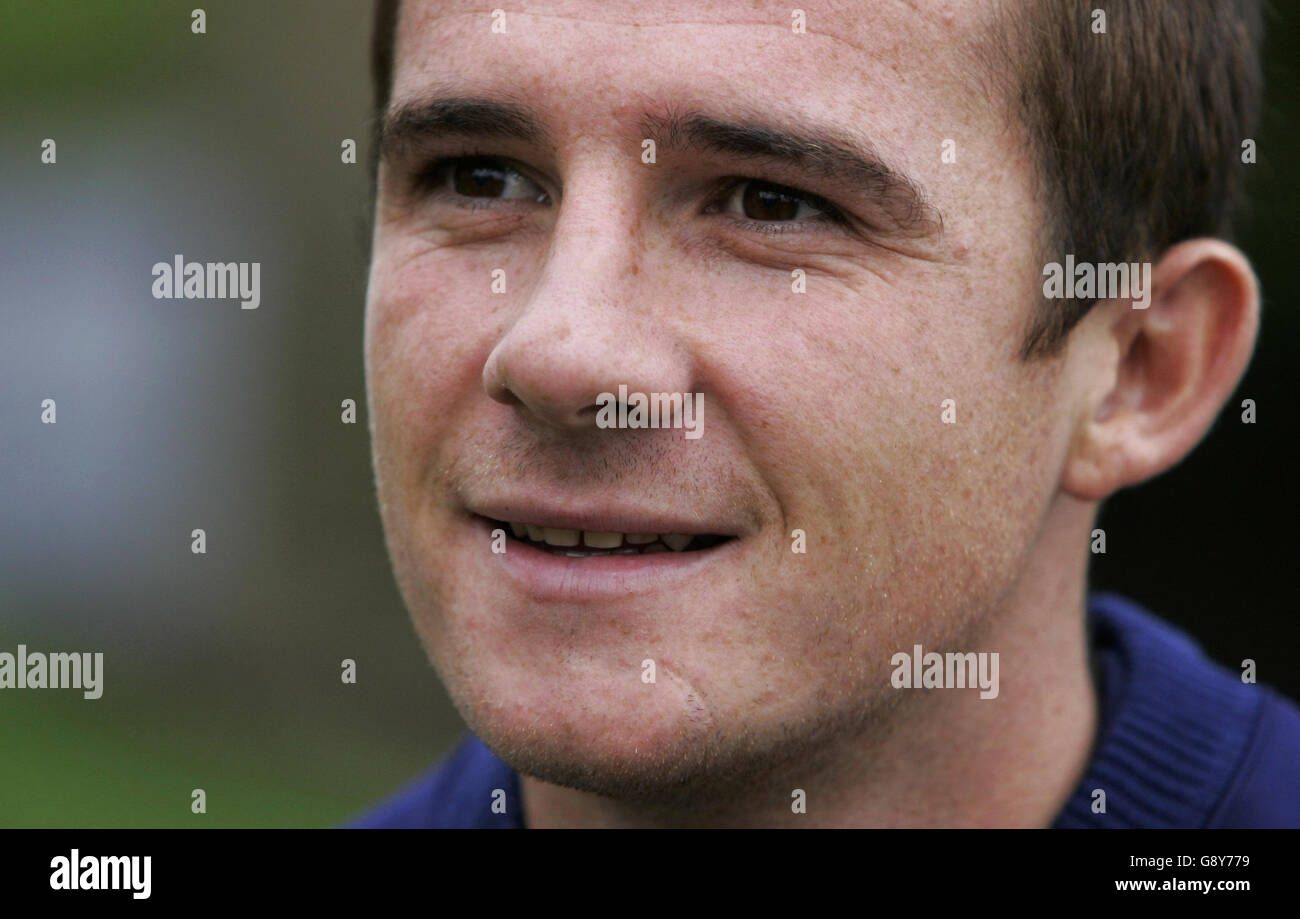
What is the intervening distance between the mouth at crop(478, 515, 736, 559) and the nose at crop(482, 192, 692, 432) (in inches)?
8.1

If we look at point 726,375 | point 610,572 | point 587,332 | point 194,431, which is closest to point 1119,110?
point 726,375

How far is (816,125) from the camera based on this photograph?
7.12 ft

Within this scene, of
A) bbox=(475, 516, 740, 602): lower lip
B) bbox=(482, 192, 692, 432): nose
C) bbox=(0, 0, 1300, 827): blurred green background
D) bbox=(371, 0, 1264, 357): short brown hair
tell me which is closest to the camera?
bbox=(482, 192, 692, 432): nose

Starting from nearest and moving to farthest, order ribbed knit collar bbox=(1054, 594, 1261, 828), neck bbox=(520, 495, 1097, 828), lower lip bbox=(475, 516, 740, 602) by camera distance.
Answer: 1. lower lip bbox=(475, 516, 740, 602)
2. neck bbox=(520, 495, 1097, 828)
3. ribbed knit collar bbox=(1054, 594, 1261, 828)

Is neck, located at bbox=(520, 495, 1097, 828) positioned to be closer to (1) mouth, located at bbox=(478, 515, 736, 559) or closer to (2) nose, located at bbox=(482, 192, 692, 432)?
(1) mouth, located at bbox=(478, 515, 736, 559)

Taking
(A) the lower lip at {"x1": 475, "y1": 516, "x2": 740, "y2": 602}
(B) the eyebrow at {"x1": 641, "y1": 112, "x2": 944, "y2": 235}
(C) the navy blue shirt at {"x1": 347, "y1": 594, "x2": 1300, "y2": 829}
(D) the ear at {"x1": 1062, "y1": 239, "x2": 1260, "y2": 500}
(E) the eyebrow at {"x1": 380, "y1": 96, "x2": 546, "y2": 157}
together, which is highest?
(E) the eyebrow at {"x1": 380, "y1": 96, "x2": 546, "y2": 157}

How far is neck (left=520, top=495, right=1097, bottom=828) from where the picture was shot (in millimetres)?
2531

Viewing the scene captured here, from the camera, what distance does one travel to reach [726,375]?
7.16 ft

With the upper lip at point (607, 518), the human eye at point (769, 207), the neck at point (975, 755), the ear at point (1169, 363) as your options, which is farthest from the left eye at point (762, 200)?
the neck at point (975, 755)

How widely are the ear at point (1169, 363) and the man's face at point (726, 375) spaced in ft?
0.90

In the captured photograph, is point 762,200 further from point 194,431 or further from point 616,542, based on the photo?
point 194,431

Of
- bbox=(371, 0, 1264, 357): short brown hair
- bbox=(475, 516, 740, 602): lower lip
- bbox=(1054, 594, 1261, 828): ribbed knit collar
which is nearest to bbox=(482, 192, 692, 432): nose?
bbox=(475, 516, 740, 602): lower lip

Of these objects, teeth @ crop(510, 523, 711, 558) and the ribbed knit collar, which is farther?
the ribbed knit collar

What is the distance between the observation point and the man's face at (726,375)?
2.17 metres
